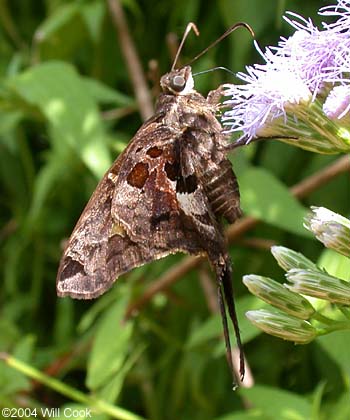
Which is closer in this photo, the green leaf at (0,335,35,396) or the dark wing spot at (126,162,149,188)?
the dark wing spot at (126,162,149,188)

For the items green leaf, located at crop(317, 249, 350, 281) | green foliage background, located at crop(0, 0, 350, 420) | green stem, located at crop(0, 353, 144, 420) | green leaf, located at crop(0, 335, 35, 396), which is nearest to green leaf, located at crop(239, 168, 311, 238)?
green foliage background, located at crop(0, 0, 350, 420)

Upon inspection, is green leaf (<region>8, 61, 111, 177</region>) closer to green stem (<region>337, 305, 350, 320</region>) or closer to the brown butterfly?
the brown butterfly

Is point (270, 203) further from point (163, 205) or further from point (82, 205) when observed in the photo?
point (82, 205)

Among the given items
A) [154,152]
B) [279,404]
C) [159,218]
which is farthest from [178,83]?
[279,404]

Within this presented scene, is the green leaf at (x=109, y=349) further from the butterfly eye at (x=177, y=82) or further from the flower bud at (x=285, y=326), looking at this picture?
the butterfly eye at (x=177, y=82)

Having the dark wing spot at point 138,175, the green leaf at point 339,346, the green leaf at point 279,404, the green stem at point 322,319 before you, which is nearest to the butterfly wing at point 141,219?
the dark wing spot at point 138,175
